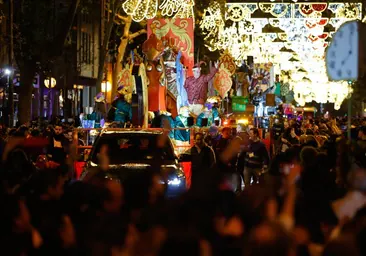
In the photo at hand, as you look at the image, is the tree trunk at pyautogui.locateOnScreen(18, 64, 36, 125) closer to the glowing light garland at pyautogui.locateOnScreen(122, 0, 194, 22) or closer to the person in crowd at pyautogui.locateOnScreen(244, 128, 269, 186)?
the glowing light garland at pyautogui.locateOnScreen(122, 0, 194, 22)

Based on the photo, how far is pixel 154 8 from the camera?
30109 millimetres

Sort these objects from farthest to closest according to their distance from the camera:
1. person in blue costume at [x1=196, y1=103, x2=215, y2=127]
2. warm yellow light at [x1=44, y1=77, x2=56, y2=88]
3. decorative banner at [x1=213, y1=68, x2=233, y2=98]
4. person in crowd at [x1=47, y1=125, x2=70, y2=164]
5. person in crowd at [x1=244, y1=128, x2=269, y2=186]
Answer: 1. warm yellow light at [x1=44, y1=77, x2=56, y2=88]
2. decorative banner at [x1=213, y1=68, x2=233, y2=98]
3. person in blue costume at [x1=196, y1=103, x2=215, y2=127]
4. person in crowd at [x1=47, y1=125, x2=70, y2=164]
5. person in crowd at [x1=244, y1=128, x2=269, y2=186]

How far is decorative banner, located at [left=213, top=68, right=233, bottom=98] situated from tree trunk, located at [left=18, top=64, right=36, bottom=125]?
286 inches

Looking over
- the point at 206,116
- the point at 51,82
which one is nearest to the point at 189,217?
the point at 206,116

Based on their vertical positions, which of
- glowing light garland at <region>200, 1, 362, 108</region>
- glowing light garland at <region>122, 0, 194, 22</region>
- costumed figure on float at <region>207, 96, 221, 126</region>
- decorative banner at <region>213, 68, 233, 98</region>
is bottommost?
costumed figure on float at <region>207, 96, 221, 126</region>

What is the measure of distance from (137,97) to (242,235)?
19675mm

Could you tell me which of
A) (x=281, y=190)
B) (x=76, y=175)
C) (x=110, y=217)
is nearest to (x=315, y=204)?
(x=281, y=190)

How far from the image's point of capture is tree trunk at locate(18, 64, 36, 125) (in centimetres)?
3102

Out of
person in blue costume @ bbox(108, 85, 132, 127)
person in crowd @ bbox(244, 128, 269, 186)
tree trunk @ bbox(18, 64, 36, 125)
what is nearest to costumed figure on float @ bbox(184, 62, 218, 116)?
person in blue costume @ bbox(108, 85, 132, 127)

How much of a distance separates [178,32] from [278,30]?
67.4 feet

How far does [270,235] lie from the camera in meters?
5.17

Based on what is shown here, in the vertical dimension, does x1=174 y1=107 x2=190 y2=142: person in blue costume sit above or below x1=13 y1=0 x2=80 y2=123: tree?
below

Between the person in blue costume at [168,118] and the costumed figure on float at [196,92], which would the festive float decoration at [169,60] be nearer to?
the costumed figure on float at [196,92]

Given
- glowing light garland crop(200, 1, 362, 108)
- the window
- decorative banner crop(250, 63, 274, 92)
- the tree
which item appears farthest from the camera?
the window
